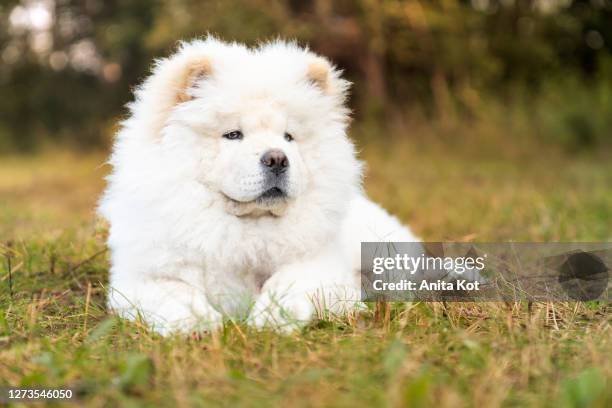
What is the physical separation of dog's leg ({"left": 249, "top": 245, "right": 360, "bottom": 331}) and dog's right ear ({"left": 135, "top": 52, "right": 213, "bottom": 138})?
836 millimetres

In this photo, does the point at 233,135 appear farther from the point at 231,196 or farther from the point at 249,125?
the point at 231,196

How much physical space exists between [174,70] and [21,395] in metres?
1.53

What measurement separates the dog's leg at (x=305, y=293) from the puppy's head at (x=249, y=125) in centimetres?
28

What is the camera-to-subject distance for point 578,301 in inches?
121

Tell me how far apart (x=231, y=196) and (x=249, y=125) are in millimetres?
302

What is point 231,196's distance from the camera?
285 centimetres

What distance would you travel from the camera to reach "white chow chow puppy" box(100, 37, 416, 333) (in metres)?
2.83

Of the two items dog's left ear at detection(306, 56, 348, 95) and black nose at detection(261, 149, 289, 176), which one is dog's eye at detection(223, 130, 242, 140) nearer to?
black nose at detection(261, 149, 289, 176)

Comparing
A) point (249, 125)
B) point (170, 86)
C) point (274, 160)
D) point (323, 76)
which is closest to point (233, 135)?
point (249, 125)

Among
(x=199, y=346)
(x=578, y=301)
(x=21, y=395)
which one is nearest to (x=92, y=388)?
(x=21, y=395)

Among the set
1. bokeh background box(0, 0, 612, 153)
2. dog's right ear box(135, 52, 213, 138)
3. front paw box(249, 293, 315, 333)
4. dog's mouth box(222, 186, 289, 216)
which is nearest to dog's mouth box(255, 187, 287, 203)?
dog's mouth box(222, 186, 289, 216)

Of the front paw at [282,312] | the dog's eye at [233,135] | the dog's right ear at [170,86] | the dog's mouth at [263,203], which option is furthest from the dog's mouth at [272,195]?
the dog's right ear at [170,86]

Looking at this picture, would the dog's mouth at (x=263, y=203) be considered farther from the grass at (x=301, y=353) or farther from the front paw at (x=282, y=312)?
the grass at (x=301, y=353)

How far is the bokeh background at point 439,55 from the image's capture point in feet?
34.7
